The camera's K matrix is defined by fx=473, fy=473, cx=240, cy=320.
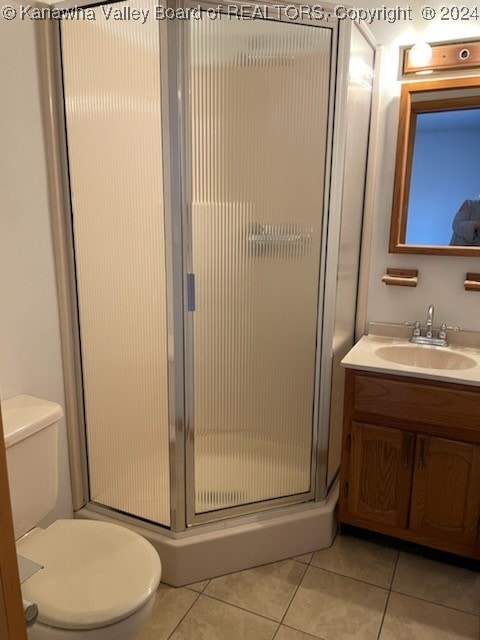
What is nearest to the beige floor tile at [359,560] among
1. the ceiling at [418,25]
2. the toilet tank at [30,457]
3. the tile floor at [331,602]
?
the tile floor at [331,602]

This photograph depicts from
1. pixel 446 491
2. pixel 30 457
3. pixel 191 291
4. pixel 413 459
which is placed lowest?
pixel 446 491

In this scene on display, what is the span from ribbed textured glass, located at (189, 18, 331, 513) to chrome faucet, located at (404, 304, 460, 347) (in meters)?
0.55

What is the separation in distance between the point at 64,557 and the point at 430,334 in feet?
5.58

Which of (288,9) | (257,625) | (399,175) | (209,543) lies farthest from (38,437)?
(399,175)

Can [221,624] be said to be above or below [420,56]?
below

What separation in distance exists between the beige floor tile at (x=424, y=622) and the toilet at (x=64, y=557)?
93 centimetres

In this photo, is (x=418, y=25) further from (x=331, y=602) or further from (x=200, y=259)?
(x=331, y=602)

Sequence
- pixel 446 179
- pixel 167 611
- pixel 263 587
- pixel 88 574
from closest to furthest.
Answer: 1. pixel 88 574
2. pixel 167 611
3. pixel 263 587
4. pixel 446 179

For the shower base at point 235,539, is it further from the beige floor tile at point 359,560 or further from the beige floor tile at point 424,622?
the beige floor tile at point 424,622

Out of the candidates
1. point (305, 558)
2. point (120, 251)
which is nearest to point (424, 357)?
point (305, 558)

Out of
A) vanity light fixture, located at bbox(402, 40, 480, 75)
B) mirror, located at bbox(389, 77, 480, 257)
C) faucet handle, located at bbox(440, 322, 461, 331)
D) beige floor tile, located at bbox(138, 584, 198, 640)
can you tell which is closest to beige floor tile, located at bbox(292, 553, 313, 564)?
beige floor tile, located at bbox(138, 584, 198, 640)

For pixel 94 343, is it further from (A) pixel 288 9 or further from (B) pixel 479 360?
(B) pixel 479 360

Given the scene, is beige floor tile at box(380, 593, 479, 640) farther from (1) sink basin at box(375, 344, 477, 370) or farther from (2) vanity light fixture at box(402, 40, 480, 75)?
(2) vanity light fixture at box(402, 40, 480, 75)

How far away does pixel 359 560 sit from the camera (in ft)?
6.65
